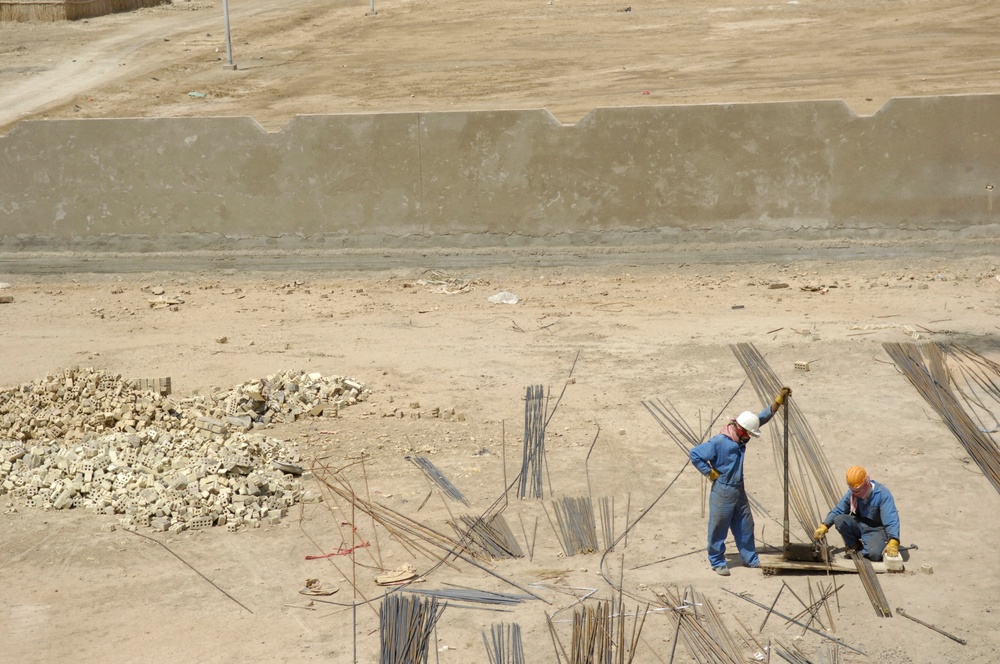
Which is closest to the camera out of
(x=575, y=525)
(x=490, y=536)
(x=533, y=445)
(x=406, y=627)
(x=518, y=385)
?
(x=406, y=627)

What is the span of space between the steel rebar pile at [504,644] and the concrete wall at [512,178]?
334 inches

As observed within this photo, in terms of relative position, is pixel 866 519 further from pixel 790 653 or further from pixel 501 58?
pixel 501 58

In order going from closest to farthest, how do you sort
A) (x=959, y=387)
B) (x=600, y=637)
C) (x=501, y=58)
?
1. (x=600, y=637)
2. (x=959, y=387)
3. (x=501, y=58)

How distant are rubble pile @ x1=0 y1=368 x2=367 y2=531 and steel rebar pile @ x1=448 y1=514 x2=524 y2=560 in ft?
5.30

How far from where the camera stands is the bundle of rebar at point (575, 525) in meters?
8.30

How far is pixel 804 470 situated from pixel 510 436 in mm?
2766

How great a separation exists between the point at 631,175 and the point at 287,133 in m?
4.86

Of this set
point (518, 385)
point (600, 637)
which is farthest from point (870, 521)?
point (518, 385)

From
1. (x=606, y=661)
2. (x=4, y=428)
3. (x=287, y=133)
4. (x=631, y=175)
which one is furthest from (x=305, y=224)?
(x=606, y=661)

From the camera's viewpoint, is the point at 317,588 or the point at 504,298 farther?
the point at 504,298

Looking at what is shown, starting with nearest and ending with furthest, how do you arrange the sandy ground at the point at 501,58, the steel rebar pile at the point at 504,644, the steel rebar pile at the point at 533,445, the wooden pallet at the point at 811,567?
the steel rebar pile at the point at 504,644, the wooden pallet at the point at 811,567, the steel rebar pile at the point at 533,445, the sandy ground at the point at 501,58

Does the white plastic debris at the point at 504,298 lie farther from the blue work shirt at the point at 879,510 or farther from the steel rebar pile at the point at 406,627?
the steel rebar pile at the point at 406,627

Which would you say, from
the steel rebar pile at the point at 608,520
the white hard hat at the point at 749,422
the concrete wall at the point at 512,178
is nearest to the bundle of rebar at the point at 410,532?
the steel rebar pile at the point at 608,520

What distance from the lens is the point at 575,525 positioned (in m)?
8.63
